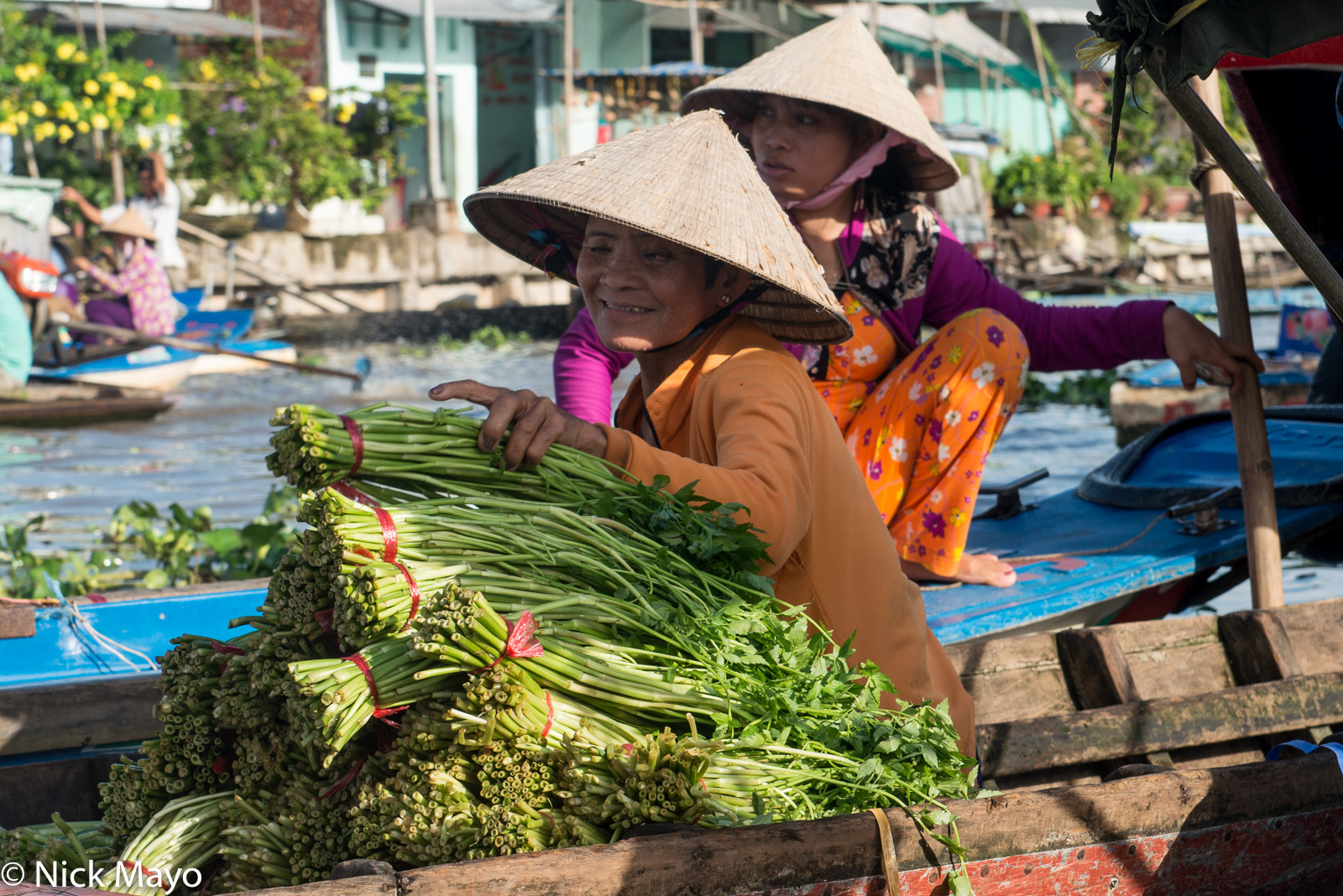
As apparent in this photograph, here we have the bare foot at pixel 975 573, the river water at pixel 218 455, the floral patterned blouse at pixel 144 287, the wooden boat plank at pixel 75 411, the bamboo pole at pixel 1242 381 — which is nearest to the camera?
the bamboo pole at pixel 1242 381

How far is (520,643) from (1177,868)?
121cm

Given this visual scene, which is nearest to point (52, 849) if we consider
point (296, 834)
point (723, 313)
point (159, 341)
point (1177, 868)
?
point (296, 834)

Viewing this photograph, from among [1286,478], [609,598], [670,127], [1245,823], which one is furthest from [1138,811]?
[1286,478]

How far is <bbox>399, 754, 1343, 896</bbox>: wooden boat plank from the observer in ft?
5.26

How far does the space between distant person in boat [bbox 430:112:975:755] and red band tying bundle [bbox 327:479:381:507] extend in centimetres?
19

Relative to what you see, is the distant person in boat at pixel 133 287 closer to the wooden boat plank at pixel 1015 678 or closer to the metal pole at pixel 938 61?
the wooden boat plank at pixel 1015 678

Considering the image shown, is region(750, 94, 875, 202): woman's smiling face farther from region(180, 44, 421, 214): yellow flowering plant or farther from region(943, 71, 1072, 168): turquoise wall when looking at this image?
region(943, 71, 1072, 168): turquoise wall

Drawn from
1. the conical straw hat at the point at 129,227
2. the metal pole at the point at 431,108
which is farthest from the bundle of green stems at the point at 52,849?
the metal pole at the point at 431,108

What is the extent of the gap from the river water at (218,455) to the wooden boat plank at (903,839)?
281cm

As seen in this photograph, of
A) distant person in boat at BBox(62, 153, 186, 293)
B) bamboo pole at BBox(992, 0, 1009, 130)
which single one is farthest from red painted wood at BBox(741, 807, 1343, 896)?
bamboo pole at BBox(992, 0, 1009, 130)

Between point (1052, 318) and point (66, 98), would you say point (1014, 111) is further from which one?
point (1052, 318)

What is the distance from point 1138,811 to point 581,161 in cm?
141

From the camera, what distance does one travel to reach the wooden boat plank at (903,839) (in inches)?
63.1

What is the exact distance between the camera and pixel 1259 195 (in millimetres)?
1994
